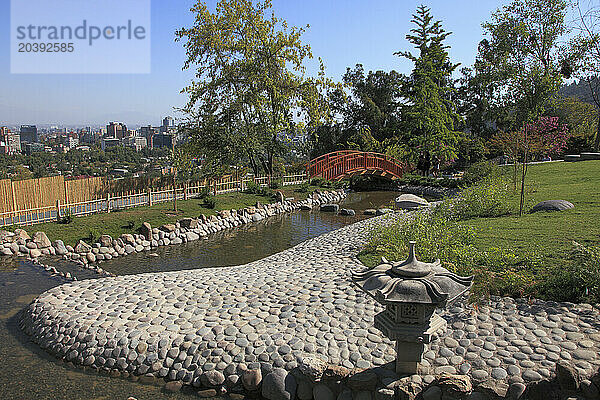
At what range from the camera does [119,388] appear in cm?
549

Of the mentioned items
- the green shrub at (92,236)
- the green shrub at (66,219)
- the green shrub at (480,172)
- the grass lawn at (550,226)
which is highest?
the green shrub at (480,172)

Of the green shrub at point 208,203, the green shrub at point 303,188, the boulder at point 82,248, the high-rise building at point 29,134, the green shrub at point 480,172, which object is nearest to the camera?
the boulder at point 82,248

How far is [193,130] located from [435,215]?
13.8 meters

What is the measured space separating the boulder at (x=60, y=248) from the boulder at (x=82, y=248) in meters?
0.25

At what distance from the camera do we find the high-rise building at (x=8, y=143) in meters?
25.7

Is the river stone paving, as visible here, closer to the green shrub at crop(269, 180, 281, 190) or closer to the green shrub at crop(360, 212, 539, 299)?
the green shrub at crop(360, 212, 539, 299)

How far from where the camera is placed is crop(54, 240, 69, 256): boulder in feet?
37.9

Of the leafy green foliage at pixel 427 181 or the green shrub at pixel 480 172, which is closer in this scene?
the green shrub at pixel 480 172

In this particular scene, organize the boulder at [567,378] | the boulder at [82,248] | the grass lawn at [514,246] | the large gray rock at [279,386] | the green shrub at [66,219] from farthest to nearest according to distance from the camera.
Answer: the green shrub at [66,219]
the boulder at [82,248]
the grass lawn at [514,246]
the large gray rock at [279,386]
the boulder at [567,378]

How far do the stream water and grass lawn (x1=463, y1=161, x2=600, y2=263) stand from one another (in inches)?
238

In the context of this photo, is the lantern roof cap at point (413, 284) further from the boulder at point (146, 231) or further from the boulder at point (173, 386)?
the boulder at point (146, 231)

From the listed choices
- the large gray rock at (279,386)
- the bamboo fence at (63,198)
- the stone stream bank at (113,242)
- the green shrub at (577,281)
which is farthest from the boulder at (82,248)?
the green shrub at (577,281)

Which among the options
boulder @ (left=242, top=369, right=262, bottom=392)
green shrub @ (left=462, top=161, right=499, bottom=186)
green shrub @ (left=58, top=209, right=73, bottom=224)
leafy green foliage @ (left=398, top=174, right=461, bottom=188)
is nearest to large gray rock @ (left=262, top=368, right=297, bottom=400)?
boulder @ (left=242, top=369, right=262, bottom=392)

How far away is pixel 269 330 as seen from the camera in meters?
6.14
